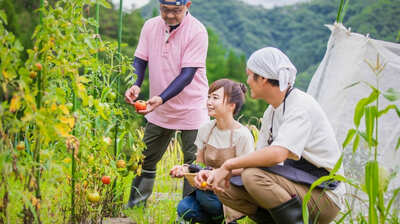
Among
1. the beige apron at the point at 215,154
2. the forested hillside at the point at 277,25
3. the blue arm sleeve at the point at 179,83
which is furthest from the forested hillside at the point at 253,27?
the beige apron at the point at 215,154

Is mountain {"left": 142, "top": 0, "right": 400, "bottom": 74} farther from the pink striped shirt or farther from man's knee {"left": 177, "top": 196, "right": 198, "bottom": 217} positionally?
man's knee {"left": 177, "top": 196, "right": 198, "bottom": 217}

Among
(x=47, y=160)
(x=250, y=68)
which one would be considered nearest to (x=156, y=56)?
(x=250, y=68)

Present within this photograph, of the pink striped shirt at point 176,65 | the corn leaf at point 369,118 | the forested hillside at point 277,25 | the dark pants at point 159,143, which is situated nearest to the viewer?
the corn leaf at point 369,118

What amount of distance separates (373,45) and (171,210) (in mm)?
2072

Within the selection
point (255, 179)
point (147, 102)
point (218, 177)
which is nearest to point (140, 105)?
point (147, 102)

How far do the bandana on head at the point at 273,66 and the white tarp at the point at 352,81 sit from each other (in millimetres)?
1469

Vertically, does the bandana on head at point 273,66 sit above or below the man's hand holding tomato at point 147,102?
above

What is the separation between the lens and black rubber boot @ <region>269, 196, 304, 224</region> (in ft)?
7.00

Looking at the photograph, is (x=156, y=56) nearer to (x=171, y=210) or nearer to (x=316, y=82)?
(x=171, y=210)

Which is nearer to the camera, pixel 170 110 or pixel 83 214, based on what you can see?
pixel 83 214

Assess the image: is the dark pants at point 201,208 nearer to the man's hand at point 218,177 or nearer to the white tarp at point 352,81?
the man's hand at point 218,177

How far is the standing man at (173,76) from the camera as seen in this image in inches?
110

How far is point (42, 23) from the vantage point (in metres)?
1.66

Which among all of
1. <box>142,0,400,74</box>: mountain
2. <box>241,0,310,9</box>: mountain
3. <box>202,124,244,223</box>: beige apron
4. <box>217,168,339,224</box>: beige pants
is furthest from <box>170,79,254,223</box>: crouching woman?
<box>241,0,310,9</box>: mountain
